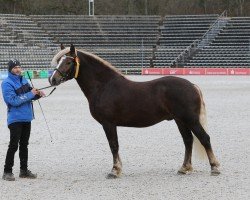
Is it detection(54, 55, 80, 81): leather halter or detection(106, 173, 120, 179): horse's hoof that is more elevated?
detection(54, 55, 80, 81): leather halter

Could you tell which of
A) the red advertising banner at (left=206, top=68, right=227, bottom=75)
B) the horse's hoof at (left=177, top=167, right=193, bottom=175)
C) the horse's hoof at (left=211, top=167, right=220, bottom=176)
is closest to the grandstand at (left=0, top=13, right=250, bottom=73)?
the red advertising banner at (left=206, top=68, right=227, bottom=75)

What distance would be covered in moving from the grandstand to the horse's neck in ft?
112

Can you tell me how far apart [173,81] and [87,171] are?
1.97 m

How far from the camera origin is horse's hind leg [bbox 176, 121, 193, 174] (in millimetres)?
8156

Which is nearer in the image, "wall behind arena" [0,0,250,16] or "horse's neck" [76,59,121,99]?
"horse's neck" [76,59,121,99]

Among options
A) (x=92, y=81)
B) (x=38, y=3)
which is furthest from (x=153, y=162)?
(x=38, y=3)

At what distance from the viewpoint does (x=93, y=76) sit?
8305 millimetres

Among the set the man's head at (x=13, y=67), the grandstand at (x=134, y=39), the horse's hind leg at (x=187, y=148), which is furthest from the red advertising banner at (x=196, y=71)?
the man's head at (x=13, y=67)

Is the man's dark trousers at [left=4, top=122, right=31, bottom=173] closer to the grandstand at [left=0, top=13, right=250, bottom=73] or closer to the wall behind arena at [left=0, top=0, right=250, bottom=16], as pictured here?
the grandstand at [left=0, top=13, right=250, bottom=73]

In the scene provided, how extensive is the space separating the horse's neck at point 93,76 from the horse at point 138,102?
0.02m

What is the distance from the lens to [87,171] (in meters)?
8.48

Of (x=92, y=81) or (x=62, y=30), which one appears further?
(x=62, y=30)

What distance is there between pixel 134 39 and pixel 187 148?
40.2 meters

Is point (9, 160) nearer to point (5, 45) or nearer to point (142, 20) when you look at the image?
point (5, 45)
